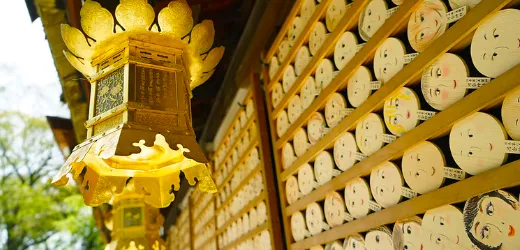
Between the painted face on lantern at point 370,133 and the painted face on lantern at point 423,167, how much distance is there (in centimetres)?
25

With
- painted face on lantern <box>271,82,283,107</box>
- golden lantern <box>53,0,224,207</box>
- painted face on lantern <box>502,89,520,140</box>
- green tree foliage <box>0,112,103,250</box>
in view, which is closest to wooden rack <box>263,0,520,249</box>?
painted face on lantern <box>502,89,520,140</box>

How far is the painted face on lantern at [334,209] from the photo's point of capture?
273cm

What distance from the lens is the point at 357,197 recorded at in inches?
101

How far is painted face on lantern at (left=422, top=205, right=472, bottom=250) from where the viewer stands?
173 cm

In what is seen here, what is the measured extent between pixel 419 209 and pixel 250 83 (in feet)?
9.80

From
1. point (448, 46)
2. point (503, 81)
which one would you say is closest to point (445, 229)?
point (503, 81)

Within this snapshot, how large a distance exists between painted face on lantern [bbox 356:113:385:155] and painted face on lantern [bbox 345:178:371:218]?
0.21 m

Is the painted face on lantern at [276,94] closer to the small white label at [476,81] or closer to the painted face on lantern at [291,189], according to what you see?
the painted face on lantern at [291,189]

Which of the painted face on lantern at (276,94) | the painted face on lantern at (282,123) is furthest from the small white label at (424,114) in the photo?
the painted face on lantern at (276,94)

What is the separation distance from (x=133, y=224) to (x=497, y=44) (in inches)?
284

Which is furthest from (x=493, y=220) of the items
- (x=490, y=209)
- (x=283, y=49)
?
(x=283, y=49)

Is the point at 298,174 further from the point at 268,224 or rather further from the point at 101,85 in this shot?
the point at 101,85

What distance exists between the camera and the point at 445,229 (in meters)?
1.81

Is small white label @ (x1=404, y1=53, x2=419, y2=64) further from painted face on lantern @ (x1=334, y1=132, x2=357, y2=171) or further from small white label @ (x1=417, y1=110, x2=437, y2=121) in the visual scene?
painted face on lantern @ (x1=334, y1=132, x2=357, y2=171)
